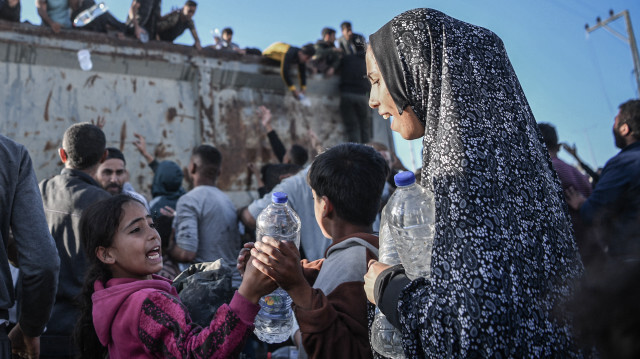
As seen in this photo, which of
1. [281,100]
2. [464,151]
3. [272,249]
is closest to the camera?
[464,151]

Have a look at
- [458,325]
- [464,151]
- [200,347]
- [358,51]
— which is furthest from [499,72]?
[358,51]

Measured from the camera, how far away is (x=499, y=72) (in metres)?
1.49

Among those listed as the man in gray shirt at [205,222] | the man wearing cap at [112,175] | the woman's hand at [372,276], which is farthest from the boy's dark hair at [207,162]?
the woman's hand at [372,276]

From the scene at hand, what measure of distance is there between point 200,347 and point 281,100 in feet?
16.6

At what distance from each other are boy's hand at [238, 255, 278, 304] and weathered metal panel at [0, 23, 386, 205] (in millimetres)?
4316

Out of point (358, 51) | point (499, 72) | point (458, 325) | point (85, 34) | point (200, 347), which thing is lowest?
point (200, 347)

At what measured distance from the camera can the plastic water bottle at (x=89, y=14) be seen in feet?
20.5

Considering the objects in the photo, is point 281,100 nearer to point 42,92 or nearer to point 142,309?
point 42,92

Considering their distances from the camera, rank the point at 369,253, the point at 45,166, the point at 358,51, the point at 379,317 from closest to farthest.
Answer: the point at 379,317 < the point at 369,253 < the point at 45,166 < the point at 358,51

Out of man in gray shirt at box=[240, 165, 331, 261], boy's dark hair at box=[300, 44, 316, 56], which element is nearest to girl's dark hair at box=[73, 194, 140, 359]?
man in gray shirt at box=[240, 165, 331, 261]

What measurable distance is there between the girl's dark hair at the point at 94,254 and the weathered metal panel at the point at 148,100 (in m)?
3.42

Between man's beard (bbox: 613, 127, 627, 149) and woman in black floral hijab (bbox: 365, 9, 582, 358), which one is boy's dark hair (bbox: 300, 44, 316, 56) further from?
woman in black floral hijab (bbox: 365, 9, 582, 358)

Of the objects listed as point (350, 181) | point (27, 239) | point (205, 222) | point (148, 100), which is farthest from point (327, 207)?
point (148, 100)

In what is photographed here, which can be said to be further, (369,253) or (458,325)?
(369,253)
